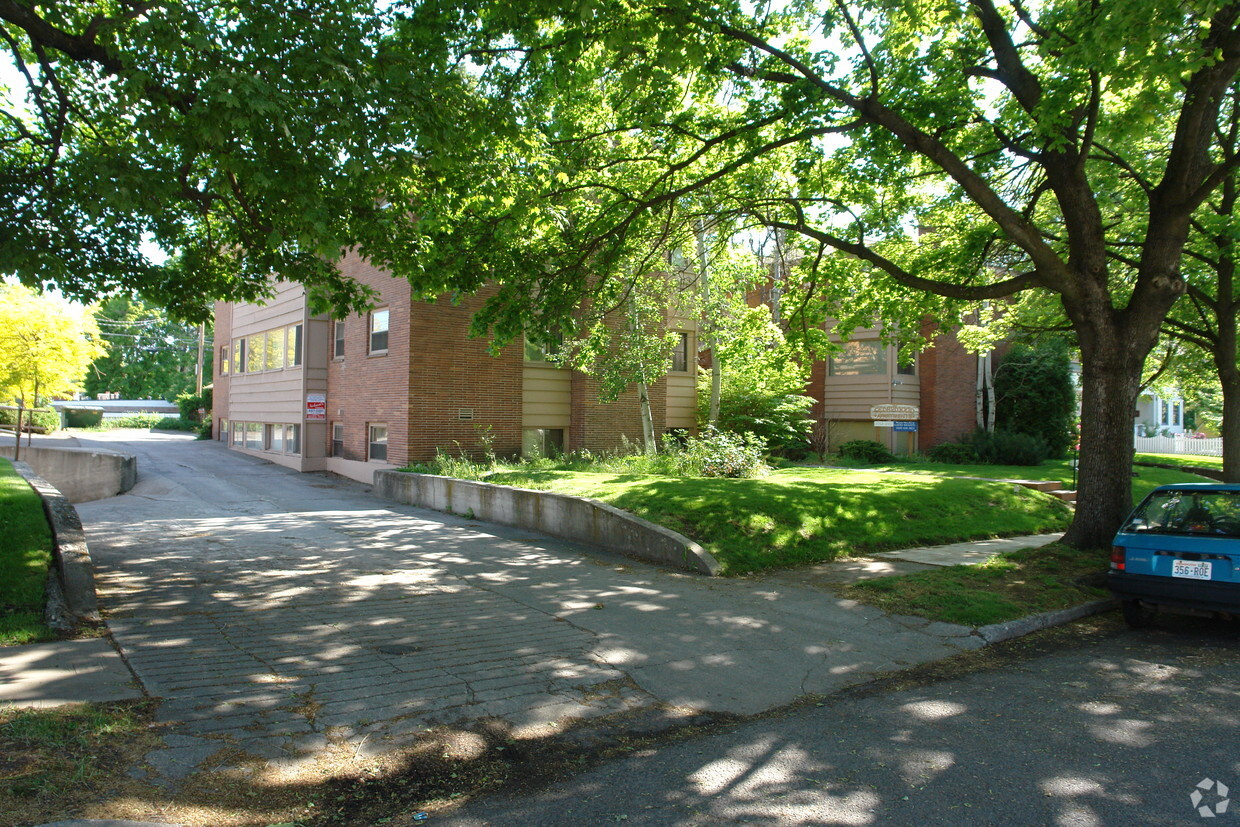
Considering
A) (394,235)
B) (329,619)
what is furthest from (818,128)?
(329,619)

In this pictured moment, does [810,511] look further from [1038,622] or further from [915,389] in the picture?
[915,389]

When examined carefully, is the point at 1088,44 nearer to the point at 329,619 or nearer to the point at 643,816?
the point at 643,816

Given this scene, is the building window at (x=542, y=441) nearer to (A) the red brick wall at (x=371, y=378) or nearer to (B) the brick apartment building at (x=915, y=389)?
(A) the red brick wall at (x=371, y=378)

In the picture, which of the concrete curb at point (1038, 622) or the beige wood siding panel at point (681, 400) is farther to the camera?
the beige wood siding panel at point (681, 400)

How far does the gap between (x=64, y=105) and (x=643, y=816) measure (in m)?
9.51

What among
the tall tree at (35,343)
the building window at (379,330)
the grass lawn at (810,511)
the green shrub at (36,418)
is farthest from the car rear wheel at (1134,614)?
the green shrub at (36,418)

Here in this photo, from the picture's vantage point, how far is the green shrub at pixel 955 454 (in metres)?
25.8

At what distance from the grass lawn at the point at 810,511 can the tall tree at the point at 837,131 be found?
109 inches

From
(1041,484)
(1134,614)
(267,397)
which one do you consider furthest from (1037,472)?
(267,397)

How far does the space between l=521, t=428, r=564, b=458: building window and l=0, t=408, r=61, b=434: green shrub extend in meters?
21.3

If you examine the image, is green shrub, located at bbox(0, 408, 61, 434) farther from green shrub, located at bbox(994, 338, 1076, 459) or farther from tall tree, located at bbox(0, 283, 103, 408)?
green shrub, located at bbox(994, 338, 1076, 459)

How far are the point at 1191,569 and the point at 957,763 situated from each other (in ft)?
14.1

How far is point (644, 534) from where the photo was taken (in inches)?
444

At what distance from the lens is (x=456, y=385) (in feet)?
68.3
